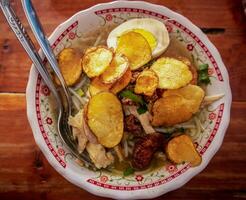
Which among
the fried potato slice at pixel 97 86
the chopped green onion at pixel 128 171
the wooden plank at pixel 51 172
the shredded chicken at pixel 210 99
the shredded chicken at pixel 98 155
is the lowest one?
the wooden plank at pixel 51 172

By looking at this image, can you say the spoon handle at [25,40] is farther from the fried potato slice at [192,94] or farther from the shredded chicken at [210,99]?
the shredded chicken at [210,99]

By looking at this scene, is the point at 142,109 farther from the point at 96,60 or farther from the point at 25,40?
the point at 25,40

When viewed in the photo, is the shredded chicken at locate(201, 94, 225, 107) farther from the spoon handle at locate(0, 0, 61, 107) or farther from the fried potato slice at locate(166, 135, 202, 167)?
the spoon handle at locate(0, 0, 61, 107)

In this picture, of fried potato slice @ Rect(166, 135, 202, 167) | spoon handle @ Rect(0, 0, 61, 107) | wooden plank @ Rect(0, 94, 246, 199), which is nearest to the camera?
spoon handle @ Rect(0, 0, 61, 107)

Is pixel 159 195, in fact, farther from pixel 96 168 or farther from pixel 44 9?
pixel 44 9

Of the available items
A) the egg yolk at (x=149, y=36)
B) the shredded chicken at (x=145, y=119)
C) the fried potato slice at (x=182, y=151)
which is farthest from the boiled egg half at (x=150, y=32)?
the fried potato slice at (x=182, y=151)

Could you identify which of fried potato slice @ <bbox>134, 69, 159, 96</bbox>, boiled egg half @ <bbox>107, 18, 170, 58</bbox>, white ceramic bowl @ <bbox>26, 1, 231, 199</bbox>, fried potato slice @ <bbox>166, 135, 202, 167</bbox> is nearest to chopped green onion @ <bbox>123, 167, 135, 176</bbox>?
white ceramic bowl @ <bbox>26, 1, 231, 199</bbox>
